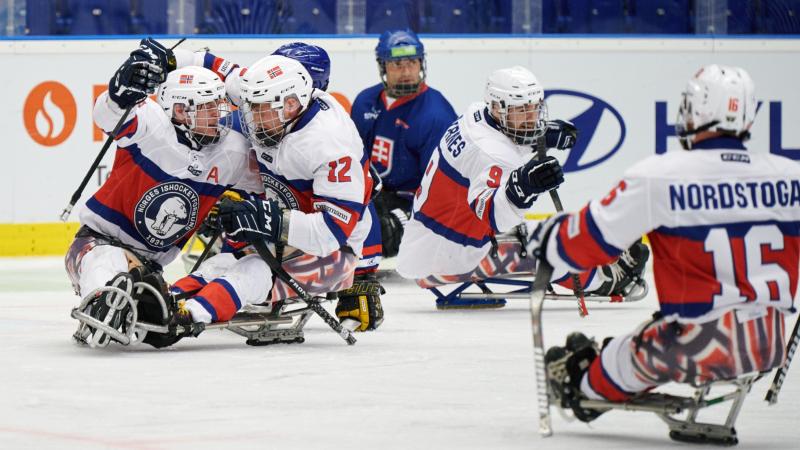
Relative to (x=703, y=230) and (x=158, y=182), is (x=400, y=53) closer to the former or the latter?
(x=158, y=182)

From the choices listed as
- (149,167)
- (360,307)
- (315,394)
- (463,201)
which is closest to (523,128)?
(463,201)

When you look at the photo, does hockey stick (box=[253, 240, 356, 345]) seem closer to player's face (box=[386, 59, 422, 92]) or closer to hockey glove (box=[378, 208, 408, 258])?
hockey glove (box=[378, 208, 408, 258])

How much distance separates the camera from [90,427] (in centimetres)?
332

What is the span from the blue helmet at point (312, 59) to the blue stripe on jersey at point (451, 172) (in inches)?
23.6

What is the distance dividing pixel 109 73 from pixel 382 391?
491cm

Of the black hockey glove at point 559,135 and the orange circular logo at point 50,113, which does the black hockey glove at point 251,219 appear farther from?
the orange circular logo at point 50,113

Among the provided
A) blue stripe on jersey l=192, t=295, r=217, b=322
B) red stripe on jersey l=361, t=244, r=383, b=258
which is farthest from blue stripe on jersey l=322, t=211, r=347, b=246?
red stripe on jersey l=361, t=244, r=383, b=258

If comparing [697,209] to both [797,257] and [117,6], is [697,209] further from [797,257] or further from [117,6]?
[117,6]

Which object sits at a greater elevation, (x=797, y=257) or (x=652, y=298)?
(x=797, y=257)

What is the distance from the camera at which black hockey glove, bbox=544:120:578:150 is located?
6.00 meters

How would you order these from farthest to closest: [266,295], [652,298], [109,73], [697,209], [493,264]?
1. [109,73]
2. [652,298]
3. [493,264]
4. [266,295]
5. [697,209]

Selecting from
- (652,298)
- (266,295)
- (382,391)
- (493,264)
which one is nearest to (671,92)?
(652,298)

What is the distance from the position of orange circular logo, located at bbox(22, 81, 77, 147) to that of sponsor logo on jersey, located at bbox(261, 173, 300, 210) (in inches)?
142

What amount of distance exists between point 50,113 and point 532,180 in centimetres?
393
